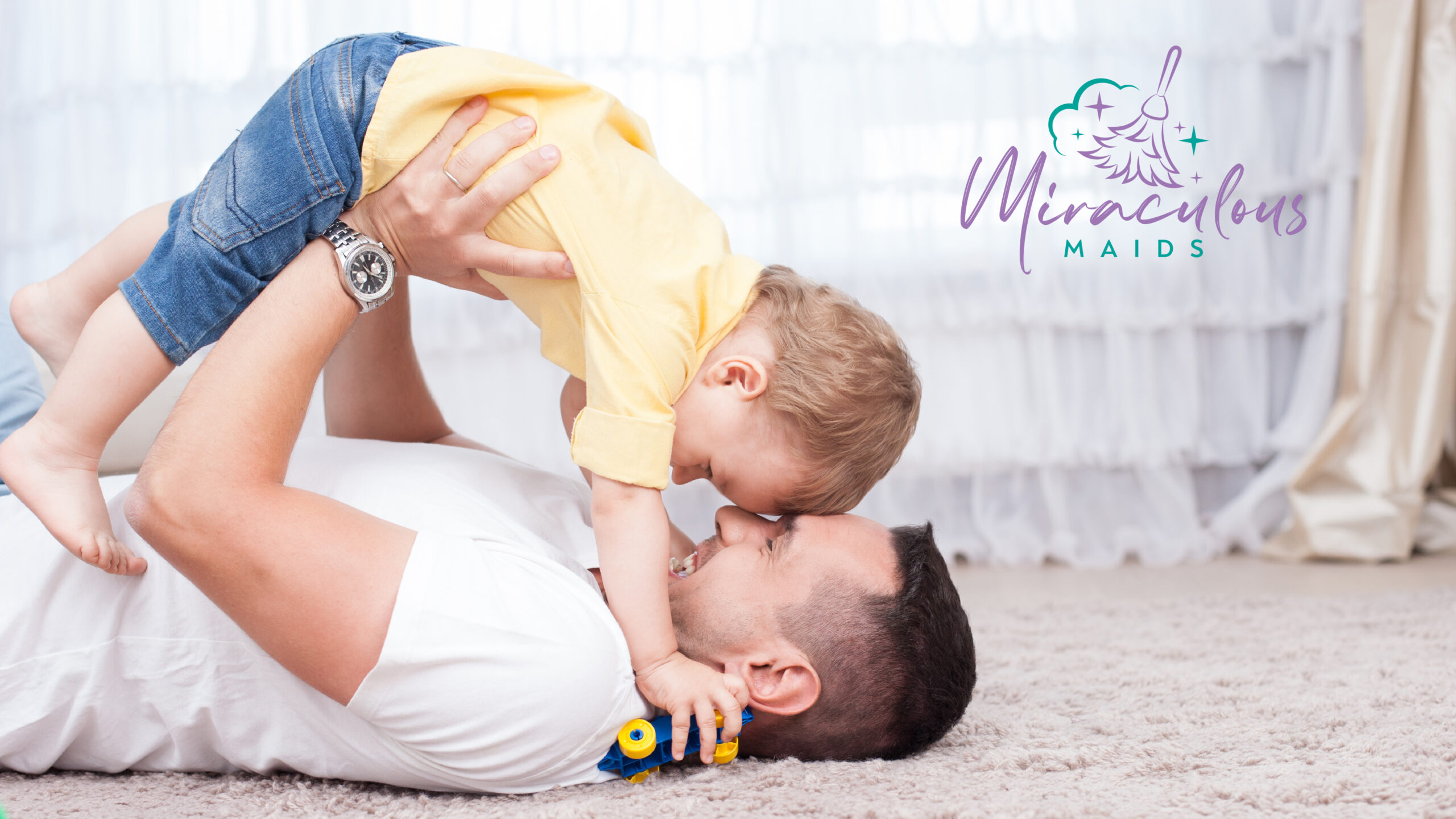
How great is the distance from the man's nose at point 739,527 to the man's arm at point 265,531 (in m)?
0.37

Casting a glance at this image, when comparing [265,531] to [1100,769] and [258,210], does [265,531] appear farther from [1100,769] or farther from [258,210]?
[1100,769]

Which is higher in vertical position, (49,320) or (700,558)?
(49,320)

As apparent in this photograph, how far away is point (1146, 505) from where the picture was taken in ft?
8.50

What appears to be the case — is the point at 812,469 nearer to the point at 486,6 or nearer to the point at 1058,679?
the point at 1058,679

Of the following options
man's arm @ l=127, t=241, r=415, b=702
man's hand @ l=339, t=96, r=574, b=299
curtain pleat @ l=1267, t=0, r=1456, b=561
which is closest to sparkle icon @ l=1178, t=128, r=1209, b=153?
curtain pleat @ l=1267, t=0, r=1456, b=561

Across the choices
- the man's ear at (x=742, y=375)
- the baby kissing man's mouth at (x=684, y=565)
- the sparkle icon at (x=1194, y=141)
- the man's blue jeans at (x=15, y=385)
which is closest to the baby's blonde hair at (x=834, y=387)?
the man's ear at (x=742, y=375)

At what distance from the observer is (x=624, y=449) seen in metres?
1.06

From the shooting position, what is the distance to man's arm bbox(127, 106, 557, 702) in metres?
0.93

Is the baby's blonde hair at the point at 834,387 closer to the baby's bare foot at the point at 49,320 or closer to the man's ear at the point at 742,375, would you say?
the man's ear at the point at 742,375

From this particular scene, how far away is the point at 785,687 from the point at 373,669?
1.39 ft

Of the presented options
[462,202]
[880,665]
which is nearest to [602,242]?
[462,202]

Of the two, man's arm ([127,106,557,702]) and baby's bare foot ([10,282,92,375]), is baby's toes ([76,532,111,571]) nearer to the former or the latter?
man's arm ([127,106,557,702])

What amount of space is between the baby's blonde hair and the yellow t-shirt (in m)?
0.07

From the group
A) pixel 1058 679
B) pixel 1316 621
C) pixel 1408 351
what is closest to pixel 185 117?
pixel 1058 679
